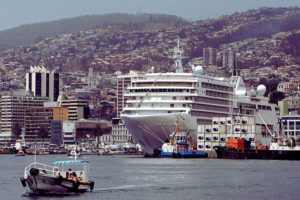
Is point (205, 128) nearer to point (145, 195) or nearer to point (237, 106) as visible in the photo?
point (237, 106)

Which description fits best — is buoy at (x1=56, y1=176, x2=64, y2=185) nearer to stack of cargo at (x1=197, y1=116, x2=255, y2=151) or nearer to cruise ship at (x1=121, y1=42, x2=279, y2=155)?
cruise ship at (x1=121, y1=42, x2=279, y2=155)

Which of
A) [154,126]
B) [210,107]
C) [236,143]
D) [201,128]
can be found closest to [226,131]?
[201,128]

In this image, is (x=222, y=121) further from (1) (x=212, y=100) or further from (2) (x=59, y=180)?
(2) (x=59, y=180)

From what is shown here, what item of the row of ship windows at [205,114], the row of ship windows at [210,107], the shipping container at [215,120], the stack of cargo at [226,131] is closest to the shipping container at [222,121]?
the stack of cargo at [226,131]

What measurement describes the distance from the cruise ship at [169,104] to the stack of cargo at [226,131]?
1.81 meters

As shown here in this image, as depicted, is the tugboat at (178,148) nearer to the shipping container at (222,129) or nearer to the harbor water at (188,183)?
the shipping container at (222,129)

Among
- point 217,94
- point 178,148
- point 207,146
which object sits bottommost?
point 178,148

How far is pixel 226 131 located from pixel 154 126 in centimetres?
1425

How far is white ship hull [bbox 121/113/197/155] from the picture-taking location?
127 metres

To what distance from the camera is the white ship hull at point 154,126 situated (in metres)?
127

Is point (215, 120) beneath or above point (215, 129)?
above

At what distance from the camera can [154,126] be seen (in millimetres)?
127688

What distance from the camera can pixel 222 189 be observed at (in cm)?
7312

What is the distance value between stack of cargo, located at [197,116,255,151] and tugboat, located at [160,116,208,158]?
497cm
